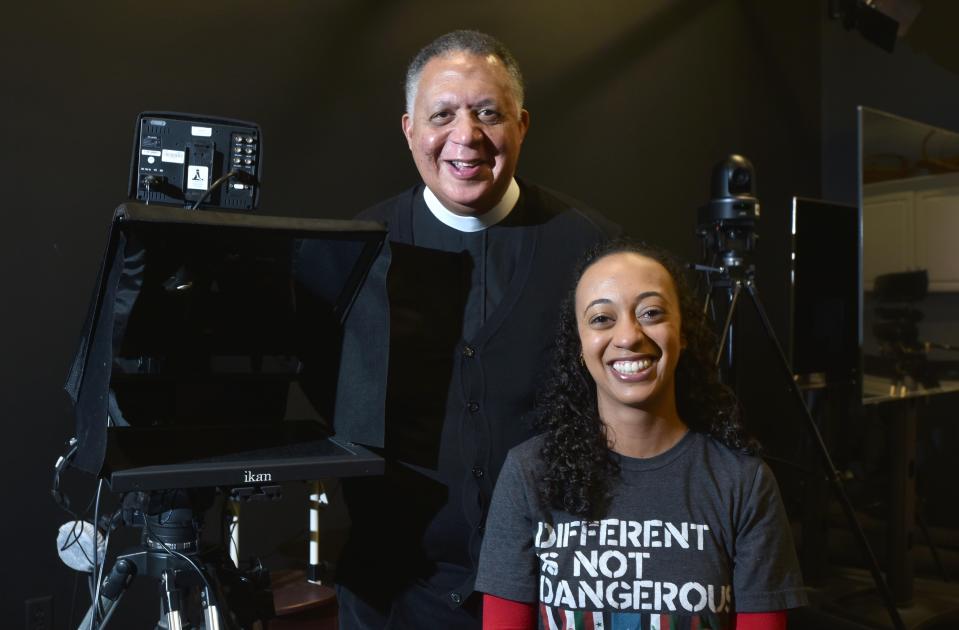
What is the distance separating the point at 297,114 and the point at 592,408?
147 cm

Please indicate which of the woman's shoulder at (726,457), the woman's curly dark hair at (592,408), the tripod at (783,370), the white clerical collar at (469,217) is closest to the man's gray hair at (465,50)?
the white clerical collar at (469,217)

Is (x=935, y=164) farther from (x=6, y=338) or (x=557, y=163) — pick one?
(x=6, y=338)

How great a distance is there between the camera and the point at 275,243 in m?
1.25

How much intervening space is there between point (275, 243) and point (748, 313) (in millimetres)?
2893

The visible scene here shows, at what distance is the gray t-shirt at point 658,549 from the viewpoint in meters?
1.24

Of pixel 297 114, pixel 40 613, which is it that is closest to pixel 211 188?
pixel 297 114

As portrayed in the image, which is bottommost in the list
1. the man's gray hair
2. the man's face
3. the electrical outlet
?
A: the electrical outlet

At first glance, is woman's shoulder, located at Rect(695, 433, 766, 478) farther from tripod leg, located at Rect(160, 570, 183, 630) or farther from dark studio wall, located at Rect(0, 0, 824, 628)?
dark studio wall, located at Rect(0, 0, 824, 628)

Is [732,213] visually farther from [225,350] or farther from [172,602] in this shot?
[172,602]

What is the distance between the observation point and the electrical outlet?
7.00 ft

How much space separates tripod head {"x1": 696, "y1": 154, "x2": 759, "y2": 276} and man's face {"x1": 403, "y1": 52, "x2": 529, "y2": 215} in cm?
115

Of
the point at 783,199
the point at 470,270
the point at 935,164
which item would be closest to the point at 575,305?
the point at 470,270

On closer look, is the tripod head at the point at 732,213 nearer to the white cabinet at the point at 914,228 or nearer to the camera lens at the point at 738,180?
the camera lens at the point at 738,180

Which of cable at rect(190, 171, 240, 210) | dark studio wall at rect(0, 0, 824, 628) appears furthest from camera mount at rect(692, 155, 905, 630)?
cable at rect(190, 171, 240, 210)
